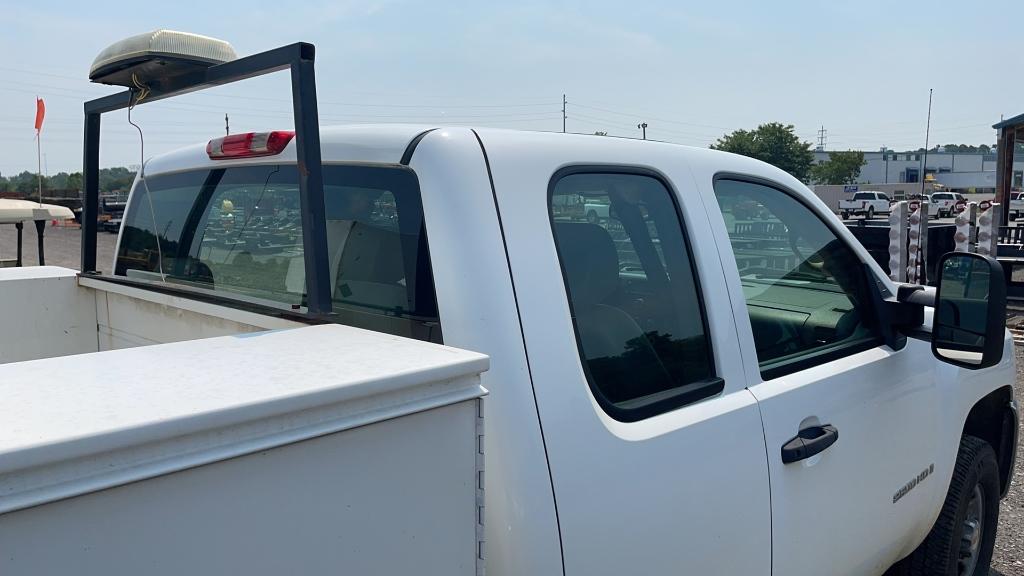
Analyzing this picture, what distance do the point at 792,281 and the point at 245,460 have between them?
195 cm

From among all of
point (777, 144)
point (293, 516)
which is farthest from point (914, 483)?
point (777, 144)

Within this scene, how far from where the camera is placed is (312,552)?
1.18 meters

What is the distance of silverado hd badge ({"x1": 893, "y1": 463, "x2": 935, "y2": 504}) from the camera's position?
2.68 meters

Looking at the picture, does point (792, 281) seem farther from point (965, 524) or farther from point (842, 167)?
point (842, 167)

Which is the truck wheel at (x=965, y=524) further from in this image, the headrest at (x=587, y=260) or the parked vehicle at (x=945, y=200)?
the parked vehicle at (x=945, y=200)

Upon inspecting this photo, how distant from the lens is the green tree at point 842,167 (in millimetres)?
94438

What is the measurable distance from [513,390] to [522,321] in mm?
146

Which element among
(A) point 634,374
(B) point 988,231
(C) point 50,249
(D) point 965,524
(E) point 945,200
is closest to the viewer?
(A) point 634,374

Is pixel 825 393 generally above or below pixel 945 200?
below

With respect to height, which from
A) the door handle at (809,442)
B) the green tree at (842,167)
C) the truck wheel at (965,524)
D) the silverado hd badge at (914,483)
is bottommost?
the truck wheel at (965,524)

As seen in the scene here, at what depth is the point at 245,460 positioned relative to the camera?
3.64 ft

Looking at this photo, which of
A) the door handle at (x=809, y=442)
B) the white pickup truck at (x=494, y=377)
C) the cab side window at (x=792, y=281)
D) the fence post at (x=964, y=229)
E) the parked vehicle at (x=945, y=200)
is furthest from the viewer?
the parked vehicle at (x=945, y=200)

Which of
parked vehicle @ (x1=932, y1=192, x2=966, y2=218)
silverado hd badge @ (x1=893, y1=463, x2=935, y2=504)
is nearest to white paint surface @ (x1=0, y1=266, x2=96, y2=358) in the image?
silverado hd badge @ (x1=893, y1=463, x2=935, y2=504)

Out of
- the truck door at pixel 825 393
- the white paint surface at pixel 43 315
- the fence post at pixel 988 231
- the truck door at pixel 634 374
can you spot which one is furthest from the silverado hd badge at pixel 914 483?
the fence post at pixel 988 231
